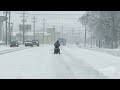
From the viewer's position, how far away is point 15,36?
571 feet

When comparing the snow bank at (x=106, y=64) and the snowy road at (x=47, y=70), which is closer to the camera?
the snowy road at (x=47, y=70)

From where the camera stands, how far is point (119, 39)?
249ft

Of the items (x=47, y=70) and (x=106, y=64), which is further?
(x=106, y=64)

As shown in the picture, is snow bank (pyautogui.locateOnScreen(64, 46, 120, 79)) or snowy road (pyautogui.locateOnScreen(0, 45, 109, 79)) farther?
snow bank (pyautogui.locateOnScreen(64, 46, 120, 79))
